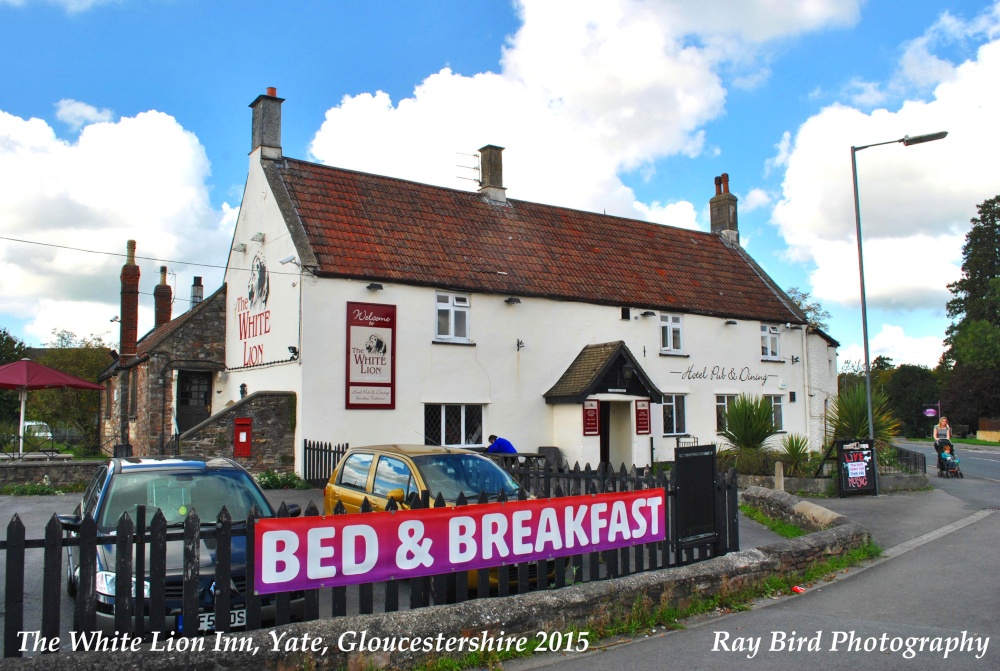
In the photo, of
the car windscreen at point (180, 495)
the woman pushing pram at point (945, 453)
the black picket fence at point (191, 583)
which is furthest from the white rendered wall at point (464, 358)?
the black picket fence at point (191, 583)

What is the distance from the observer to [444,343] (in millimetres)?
20609

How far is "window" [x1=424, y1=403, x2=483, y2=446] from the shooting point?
2045cm

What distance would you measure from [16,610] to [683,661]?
4.85 meters

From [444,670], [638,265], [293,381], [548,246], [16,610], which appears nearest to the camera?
[16,610]

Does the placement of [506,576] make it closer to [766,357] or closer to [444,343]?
[444,343]

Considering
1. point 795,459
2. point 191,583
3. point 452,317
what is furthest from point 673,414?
point 191,583

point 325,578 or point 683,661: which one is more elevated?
point 325,578

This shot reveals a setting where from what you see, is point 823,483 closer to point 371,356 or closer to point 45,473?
point 371,356

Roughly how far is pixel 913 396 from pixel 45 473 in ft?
256

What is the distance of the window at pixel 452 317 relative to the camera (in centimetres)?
2080

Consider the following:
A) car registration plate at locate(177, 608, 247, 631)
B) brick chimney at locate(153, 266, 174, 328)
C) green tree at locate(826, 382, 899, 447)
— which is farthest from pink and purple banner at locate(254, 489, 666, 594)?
brick chimney at locate(153, 266, 174, 328)

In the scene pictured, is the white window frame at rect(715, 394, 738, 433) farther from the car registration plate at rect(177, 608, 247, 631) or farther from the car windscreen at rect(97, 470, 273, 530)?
the car registration plate at rect(177, 608, 247, 631)

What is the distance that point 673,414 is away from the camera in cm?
2544

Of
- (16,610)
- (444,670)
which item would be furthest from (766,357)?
(16,610)
